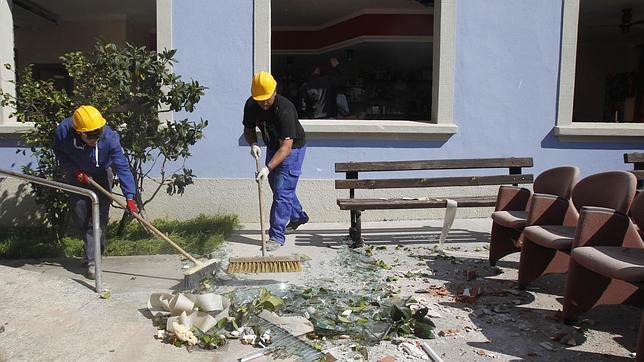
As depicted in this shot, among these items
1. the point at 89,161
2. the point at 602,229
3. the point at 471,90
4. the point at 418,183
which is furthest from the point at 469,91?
the point at 89,161

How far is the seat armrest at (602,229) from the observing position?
357cm

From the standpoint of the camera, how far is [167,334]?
3.55 m

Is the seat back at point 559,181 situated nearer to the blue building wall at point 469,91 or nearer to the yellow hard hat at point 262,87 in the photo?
the blue building wall at point 469,91

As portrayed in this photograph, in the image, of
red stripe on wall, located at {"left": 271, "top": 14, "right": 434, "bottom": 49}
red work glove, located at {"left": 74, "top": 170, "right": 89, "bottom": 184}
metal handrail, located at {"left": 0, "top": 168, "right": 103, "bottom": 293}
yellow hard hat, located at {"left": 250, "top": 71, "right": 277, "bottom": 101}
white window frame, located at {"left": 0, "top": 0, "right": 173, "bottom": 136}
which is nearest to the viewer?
metal handrail, located at {"left": 0, "top": 168, "right": 103, "bottom": 293}

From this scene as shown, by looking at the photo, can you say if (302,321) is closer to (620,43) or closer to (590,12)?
(590,12)

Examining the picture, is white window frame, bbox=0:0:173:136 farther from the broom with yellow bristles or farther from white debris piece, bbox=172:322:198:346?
white debris piece, bbox=172:322:198:346

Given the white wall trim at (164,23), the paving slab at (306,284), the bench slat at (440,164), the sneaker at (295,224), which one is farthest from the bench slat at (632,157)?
the white wall trim at (164,23)

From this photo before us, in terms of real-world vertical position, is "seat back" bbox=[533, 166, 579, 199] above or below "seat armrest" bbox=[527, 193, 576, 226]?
above

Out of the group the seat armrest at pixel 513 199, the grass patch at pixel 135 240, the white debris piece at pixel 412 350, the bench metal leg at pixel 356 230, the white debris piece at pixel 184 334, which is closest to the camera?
the white debris piece at pixel 412 350

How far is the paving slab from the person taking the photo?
11.1 feet

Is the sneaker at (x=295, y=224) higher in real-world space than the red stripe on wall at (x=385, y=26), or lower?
lower

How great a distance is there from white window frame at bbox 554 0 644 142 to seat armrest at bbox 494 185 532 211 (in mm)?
2756

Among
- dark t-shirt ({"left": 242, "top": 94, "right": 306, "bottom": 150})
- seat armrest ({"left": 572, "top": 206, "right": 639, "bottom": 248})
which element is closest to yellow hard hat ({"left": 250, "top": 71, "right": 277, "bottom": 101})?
dark t-shirt ({"left": 242, "top": 94, "right": 306, "bottom": 150})

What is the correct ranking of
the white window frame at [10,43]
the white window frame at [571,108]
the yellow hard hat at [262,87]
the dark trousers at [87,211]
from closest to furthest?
the dark trousers at [87,211]
the yellow hard hat at [262,87]
the white window frame at [10,43]
the white window frame at [571,108]
